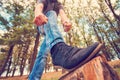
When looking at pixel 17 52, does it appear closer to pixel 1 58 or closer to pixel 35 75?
pixel 1 58

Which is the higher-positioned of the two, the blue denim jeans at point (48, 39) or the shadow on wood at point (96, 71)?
the blue denim jeans at point (48, 39)

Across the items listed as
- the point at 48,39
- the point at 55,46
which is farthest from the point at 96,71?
the point at 48,39

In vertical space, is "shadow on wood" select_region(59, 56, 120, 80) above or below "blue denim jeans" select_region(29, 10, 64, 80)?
below

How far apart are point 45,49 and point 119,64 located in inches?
1192

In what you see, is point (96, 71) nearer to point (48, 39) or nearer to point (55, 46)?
point (55, 46)

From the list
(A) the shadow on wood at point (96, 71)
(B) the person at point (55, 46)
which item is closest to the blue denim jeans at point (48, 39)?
(B) the person at point (55, 46)

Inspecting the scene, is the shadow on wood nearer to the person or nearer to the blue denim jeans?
the person

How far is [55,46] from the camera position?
244cm

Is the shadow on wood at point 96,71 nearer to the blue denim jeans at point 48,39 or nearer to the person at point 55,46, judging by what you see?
the person at point 55,46

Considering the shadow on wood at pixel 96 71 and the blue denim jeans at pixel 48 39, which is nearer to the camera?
the shadow on wood at pixel 96 71

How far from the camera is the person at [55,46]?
2127mm

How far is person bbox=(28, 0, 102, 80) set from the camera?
213cm

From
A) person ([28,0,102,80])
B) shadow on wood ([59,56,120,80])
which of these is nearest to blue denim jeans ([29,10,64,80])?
person ([28,0,102,80])

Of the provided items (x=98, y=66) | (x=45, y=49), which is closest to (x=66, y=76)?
(x=98, y=66)
